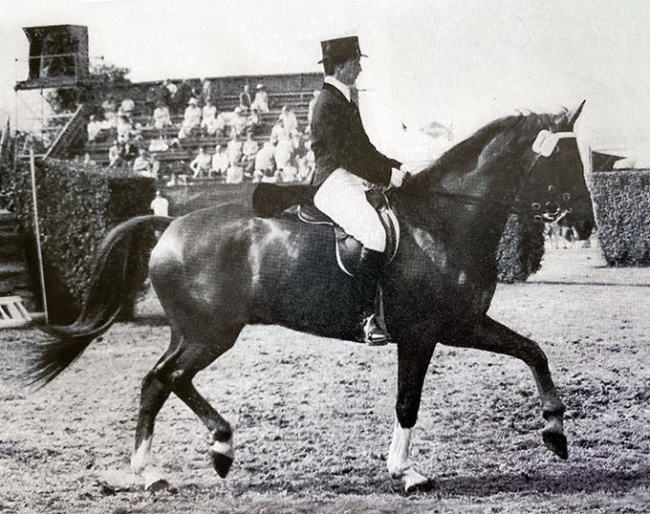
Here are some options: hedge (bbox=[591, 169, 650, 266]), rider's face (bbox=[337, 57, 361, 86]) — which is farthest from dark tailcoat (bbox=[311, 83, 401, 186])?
hedge (bbox=[591, 169, 650, 266])

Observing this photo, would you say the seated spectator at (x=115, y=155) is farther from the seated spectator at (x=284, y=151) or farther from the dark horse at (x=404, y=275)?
the seated spectator at (x=284, y=151)

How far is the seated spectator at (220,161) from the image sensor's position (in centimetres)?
353

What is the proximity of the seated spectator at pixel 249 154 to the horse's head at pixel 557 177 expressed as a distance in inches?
46.5

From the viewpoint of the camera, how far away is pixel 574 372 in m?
3.26

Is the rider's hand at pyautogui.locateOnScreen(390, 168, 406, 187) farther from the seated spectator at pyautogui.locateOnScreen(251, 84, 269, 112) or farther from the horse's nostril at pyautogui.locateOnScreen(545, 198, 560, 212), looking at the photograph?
the seated spectator at pyautogui.locateOnScreen(251, 84, 269, 112)

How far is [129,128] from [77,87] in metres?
0.34

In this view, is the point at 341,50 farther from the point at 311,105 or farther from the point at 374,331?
the point at 374,331

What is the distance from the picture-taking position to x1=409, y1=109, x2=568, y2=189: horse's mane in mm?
3115

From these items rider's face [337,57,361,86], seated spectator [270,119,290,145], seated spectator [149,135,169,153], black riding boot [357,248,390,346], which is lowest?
black riding boot [357,248,390,346]

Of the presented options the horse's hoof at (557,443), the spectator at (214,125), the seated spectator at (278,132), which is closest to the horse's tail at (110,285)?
the spectator at (214,125)

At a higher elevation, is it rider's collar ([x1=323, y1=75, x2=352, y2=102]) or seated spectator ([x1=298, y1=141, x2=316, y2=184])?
rider's collar ([x1=323, y1=75, x2=352, y2=102])

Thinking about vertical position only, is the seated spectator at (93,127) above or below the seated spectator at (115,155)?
above

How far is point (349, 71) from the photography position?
131 inches

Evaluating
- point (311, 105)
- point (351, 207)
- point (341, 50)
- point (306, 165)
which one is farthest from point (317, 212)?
point (341, 50)
